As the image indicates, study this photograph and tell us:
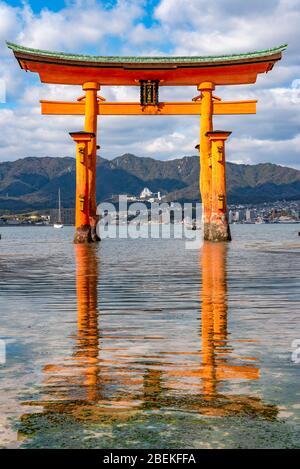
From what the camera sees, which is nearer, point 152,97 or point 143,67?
point 143,67

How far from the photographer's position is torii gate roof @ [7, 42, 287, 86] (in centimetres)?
2852

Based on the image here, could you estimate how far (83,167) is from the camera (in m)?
29.4

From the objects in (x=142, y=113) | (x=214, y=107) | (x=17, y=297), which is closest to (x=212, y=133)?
(x=214, y=107)

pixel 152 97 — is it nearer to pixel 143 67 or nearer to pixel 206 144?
pixel 143 67

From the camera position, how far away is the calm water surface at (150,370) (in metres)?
3.40

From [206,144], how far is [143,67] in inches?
192

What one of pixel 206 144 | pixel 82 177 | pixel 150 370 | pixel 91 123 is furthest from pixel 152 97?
pixel 150 370

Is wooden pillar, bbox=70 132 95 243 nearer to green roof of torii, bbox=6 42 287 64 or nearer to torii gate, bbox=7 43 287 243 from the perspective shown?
torii gate, bbox=7 43 287 243

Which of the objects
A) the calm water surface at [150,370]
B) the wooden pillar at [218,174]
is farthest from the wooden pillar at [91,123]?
the calm water surface at [150,370]

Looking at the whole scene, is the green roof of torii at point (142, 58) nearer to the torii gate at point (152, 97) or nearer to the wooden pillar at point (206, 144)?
the torii gate at point (152, 97)

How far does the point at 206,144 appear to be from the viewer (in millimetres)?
30406

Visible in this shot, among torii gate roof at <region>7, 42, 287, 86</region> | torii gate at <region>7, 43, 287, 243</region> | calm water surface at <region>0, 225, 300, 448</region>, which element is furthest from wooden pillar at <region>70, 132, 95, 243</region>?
calm water surface at <region>0, 225, 300, 448</region>

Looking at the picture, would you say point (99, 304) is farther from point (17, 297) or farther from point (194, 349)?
point (194, 349)

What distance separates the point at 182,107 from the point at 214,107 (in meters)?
1.63
